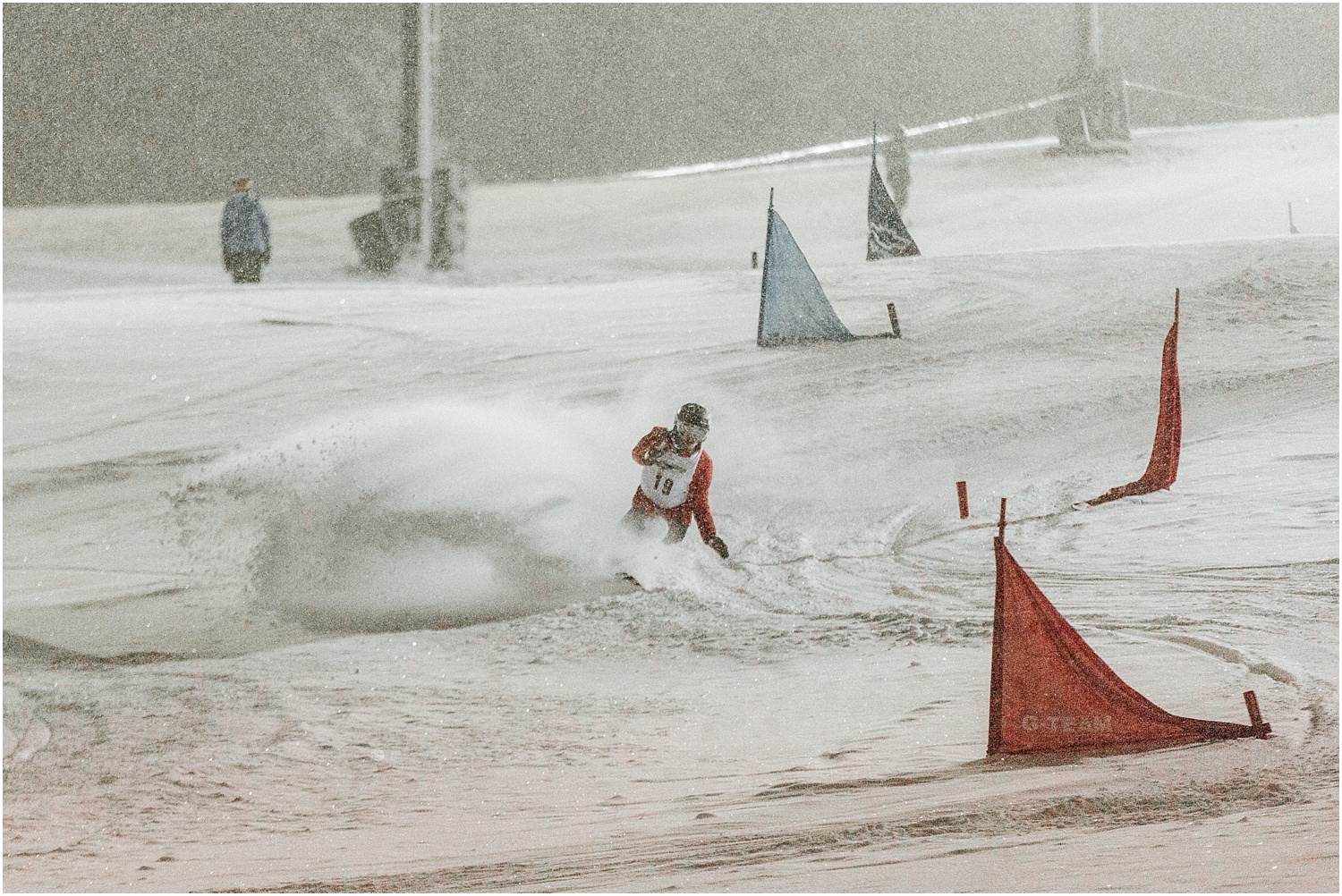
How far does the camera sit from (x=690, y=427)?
3619mm

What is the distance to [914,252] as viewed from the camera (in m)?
4.56

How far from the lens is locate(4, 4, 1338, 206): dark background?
4.13 meters

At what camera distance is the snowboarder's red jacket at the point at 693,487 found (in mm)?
3648

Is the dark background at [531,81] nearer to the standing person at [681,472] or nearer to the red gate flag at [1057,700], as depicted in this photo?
the standing person at [681,472]

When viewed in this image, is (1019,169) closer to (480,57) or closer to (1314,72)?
(1314,72)

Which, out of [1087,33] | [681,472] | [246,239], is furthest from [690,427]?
[246,239]

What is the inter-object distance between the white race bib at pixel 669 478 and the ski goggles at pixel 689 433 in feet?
0.13

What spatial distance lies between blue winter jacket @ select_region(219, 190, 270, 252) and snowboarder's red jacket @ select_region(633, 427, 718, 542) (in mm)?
1964

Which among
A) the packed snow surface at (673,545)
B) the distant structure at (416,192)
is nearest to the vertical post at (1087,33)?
the packed snow surface at (673,545)

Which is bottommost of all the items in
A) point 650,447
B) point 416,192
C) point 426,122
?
point 650,447

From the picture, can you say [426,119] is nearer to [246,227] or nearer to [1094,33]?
[246,227]

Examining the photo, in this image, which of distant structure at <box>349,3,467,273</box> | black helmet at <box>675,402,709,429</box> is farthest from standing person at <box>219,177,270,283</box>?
black helmet at <box>675,402,709,429</box>

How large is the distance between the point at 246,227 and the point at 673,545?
228 centimetres

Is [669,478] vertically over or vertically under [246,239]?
under
